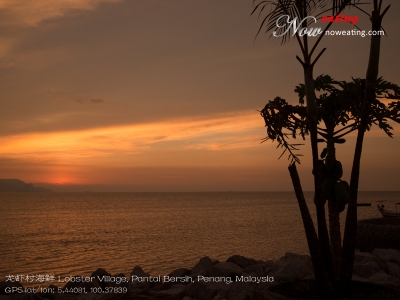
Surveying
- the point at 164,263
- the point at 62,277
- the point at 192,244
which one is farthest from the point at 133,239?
the point at 62,277

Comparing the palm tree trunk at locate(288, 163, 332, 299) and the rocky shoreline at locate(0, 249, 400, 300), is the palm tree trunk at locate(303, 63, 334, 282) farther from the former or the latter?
the rocky shoreline at locate(0, 249, 400, 300)

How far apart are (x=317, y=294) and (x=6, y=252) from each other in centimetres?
3290

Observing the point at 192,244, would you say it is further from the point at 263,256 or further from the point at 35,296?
the point at 35,296

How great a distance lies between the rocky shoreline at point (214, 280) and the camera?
29.5 feet

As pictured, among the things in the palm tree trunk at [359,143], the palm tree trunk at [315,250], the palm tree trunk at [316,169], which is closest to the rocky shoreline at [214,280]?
the palm tree trunk at [315,250]

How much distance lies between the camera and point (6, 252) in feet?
109

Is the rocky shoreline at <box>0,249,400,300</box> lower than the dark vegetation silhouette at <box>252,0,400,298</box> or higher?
lower

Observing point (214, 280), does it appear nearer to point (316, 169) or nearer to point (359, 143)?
point (316, 169)

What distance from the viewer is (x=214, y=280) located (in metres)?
12.0

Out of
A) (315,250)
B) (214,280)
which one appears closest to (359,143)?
(315,250)

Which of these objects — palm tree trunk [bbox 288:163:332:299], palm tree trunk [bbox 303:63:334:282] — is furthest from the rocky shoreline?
palm tree trunk [bbox 303:63:334:282]

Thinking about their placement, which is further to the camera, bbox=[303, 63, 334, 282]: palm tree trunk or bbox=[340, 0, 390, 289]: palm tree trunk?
bbox=[303, 63, 334, 282]: palm tree trunk

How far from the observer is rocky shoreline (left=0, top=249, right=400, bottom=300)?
29.5ft

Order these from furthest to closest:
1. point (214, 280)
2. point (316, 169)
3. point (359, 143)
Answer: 1. point (214, 280)
2. point (316, 169)
3. point (359, 143)
